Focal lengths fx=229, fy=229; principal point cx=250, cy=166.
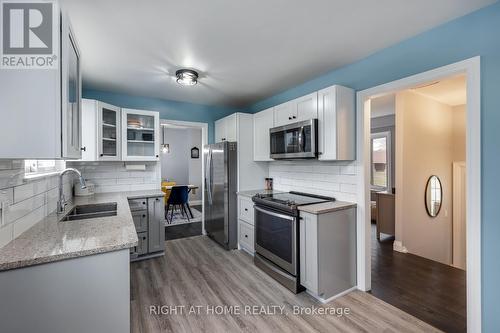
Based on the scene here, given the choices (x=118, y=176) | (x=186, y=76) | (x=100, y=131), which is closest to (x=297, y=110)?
(x=186, y=76)

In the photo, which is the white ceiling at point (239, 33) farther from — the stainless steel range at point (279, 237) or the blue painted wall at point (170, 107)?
the stainless steel range at point (279, 237)

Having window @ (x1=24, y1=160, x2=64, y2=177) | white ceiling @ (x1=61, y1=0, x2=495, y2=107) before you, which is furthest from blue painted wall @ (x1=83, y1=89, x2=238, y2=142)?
window @ (x1=24, y1=160, x2=64, y2=177)

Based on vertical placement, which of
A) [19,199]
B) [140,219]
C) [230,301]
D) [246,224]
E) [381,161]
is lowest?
[230,301]

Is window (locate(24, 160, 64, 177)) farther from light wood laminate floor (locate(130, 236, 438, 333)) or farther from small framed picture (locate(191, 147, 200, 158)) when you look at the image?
small framed picture (locate(191, 147, 200, 158))

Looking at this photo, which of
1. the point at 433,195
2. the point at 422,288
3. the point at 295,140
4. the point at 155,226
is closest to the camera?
the point at 422,288

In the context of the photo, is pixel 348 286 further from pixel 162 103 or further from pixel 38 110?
pixel 162 103

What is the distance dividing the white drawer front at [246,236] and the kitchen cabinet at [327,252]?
3.43ft

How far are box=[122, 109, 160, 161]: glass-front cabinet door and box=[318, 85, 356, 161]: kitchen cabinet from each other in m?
2.46

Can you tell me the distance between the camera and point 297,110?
280cm

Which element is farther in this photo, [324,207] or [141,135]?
[141,135]

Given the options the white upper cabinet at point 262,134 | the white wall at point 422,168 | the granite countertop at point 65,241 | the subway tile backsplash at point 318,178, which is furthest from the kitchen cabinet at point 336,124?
the granite countertop at point 65,241

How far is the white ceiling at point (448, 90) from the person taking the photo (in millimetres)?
2977

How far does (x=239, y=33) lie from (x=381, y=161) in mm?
4855

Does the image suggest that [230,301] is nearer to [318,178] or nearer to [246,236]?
[246,236]
